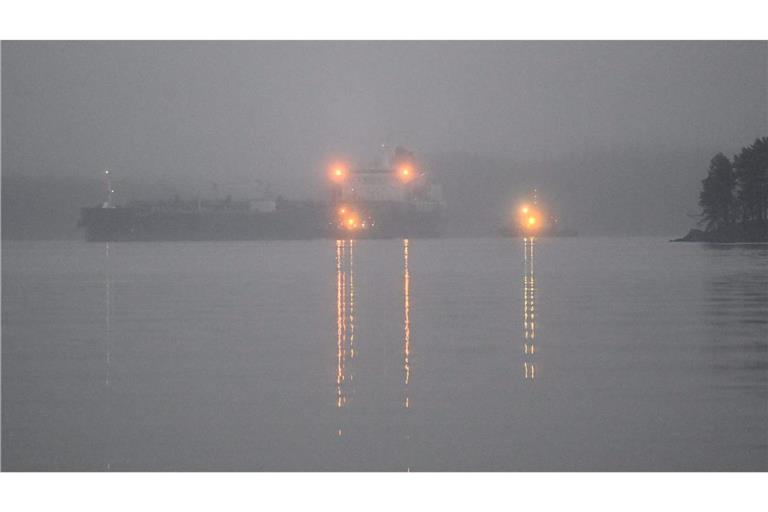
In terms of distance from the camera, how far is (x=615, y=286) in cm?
2659

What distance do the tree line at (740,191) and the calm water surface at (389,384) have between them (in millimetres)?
57984

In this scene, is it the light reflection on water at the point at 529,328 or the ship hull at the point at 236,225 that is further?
the ship hull at the point at 236,225

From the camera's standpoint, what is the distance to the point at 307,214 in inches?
4843

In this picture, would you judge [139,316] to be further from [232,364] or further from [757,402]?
[757,402]

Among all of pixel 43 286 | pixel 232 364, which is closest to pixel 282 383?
pixel 232 364

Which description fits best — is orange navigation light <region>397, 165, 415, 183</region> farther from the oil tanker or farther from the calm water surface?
the calm water surface

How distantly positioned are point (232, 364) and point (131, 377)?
4.24ft

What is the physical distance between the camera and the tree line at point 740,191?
76500 millimetres

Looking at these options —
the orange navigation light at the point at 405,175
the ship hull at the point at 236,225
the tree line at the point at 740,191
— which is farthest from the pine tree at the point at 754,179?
the orange navigation light at the point at 405,175

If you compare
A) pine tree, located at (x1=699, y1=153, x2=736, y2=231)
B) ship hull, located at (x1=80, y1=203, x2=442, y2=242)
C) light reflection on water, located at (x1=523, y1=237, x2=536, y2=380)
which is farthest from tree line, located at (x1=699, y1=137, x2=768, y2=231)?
light reflection on water, located at (x1=523, y1=237, x2=536, y2=380)

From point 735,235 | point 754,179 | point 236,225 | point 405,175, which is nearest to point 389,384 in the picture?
point 754,179

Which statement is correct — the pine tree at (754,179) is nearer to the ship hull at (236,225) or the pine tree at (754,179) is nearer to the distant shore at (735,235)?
the distant shore at (735,235)

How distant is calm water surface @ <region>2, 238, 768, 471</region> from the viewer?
8.02 m

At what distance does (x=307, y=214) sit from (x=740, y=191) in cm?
5509
